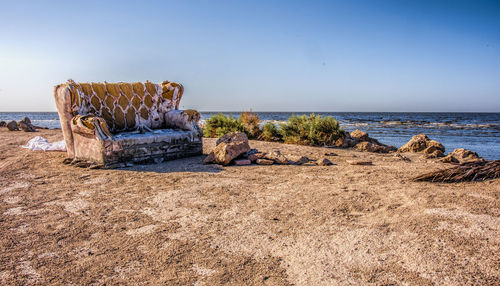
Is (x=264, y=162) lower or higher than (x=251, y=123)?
lower

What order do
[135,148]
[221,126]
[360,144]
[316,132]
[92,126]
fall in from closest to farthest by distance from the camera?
1. [92,126]
2. [135,148]
3. [360,144]
4. [316,132]
5. [221,126]

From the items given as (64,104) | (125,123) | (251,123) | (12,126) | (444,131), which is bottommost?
(444,131)

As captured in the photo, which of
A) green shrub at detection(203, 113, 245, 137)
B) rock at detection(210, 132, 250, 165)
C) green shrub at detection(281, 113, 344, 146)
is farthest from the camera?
green shrub at detection(203, 113, 245, 137)

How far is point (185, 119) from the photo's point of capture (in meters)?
5.89

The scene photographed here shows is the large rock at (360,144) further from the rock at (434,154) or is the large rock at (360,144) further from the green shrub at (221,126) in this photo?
the green shrub at (221,126)

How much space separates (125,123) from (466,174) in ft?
17.6

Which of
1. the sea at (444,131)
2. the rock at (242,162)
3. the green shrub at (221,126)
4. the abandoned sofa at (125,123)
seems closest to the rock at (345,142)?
the sea at (444,131)

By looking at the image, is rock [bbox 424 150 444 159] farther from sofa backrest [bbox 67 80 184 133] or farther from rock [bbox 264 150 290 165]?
sofa backrest [bbox 67 80 184 133]

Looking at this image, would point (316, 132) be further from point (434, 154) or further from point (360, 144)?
point (434, 154)

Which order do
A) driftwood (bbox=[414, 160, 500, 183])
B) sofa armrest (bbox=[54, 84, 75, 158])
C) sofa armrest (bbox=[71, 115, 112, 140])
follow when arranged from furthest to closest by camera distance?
1. sofa armrest (bbox=[54, 84, 75, 158])
2. sofa armrest (bbox=[71, 115, 112, 140])
3. driftwood (bbox=[414, 160, 500, 183])

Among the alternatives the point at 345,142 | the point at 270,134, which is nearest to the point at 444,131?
the point at 345,142

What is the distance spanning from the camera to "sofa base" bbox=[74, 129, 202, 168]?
15.3ft

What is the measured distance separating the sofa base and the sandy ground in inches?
32.4

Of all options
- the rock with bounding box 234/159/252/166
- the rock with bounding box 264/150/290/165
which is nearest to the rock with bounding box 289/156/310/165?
the rock with bounding box 264/150/290/165
